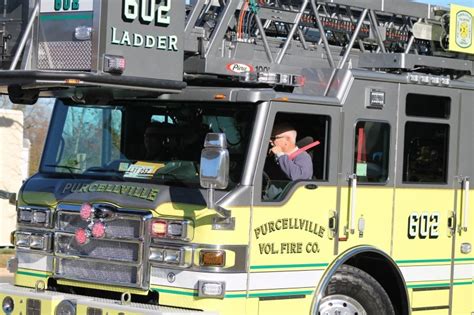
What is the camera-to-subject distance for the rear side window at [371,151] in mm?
8195

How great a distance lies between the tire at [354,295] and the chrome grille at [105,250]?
1503 millimetres

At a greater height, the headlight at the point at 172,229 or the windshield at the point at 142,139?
the windshield at the point at 142,139

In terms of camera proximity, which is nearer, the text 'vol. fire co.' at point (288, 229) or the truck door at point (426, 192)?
the text 'vol. fire co.' at point (288, 229)

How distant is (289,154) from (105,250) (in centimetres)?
156

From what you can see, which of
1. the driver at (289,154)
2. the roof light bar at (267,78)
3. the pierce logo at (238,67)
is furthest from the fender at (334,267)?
the pierce logo at (238,67)

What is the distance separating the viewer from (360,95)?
8.19 metres

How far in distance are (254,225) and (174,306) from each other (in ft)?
2.67

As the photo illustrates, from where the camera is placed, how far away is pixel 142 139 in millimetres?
8258

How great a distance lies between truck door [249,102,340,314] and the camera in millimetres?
7520

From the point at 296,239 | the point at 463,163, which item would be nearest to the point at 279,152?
the point at 296,239

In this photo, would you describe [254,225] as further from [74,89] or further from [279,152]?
[74,89]

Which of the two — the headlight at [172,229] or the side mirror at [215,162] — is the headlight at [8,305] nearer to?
the headlight at [172,229]

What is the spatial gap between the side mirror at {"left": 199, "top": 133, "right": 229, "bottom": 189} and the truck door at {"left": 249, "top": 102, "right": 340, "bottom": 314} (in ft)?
2.05

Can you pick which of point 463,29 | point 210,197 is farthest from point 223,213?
point 463,29
